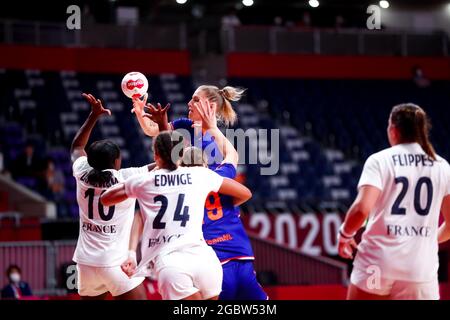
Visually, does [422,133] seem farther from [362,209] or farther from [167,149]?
[167,149]

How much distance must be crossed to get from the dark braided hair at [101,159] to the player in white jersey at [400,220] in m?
2.22

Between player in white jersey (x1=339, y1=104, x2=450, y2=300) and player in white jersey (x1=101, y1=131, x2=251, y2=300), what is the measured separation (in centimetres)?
94

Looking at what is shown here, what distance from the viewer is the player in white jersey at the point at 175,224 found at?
19.7 feet

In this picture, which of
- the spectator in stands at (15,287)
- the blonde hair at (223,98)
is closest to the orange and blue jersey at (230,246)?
the blonde hair at (223,98)

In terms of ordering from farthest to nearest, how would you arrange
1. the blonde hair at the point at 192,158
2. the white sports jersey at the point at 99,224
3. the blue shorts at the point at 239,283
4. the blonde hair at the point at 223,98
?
the blonde hair at the point at 223,98 < the white sports jersey at the point at 99,224 < the blue shorts at the point at 239,283 < the blonde hair at the point at 192,158

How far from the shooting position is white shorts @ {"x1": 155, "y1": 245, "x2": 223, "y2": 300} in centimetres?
596

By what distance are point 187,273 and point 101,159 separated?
5.42 feet

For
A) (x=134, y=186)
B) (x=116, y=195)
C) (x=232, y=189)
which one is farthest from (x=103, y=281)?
(x=232, y=189)

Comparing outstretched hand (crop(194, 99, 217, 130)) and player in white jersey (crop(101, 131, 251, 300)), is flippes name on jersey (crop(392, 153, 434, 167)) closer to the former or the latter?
player in white jersey (crop(101, 131, 251, 300))

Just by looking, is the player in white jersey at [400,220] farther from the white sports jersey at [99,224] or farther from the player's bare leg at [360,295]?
the white sports jersey at [99,224]

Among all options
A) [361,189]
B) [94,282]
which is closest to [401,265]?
[361,189]

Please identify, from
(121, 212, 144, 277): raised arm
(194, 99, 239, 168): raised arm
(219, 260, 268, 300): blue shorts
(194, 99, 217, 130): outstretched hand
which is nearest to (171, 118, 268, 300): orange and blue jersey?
(219, 260, 268, 300): blue shorts
